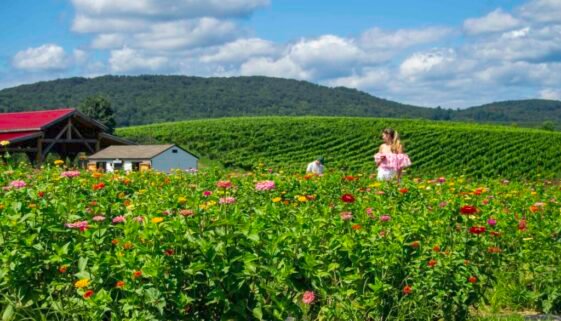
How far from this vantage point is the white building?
139ft

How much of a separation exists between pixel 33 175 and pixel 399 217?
546 cm

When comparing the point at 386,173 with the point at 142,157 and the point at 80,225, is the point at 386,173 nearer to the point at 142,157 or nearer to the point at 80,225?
the point at 80,225

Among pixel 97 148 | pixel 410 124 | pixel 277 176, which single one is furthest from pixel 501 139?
pixel 277 176

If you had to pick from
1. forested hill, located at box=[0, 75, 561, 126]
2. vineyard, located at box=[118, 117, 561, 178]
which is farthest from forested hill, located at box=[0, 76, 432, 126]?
vineyard, located at box=[118, 117, 561, 178]

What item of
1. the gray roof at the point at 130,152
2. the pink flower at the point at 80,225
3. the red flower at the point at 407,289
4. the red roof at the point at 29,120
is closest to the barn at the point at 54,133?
the red roof at the point at 29,120

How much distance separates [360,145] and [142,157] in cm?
2647

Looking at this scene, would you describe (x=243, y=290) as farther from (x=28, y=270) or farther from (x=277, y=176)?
(x=277, y=176)

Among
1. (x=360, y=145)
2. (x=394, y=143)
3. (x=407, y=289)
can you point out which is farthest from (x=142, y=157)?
(x=407, y=289)

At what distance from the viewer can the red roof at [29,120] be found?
119 ft

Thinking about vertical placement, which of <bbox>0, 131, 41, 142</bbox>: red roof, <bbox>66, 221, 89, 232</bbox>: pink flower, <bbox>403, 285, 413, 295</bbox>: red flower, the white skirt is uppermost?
<bbox>66, 221, 89, 232</bbox>: pink flower

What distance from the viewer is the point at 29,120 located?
124ft

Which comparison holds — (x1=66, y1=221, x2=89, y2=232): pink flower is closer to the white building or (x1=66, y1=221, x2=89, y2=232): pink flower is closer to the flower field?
the flower field

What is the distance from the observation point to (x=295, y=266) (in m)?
4.37

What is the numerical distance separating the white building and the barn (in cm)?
120
